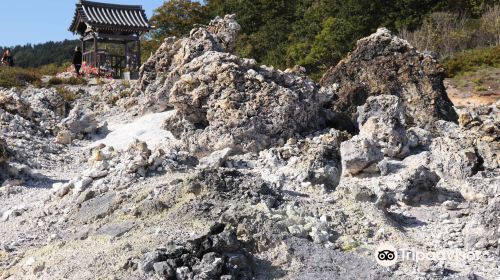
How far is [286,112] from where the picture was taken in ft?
34.6

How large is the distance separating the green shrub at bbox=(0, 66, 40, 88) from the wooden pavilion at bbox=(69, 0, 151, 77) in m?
3.42

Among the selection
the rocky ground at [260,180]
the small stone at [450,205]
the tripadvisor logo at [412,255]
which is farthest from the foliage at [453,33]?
the tripadvisor logo at [412,255]

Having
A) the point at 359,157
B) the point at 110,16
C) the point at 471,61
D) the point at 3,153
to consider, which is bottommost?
the point at 3,153

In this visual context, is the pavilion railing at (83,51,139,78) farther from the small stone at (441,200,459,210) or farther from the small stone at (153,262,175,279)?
the small stone at (153,262,175,279)

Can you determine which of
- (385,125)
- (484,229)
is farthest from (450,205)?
(385,125)

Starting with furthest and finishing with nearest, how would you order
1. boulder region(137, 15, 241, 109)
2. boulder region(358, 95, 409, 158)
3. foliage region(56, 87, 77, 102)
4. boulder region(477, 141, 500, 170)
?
foliage region(56, 87, 77, 102), boulder region(137, 15, 241, 109), boulder region(358, 95, 409, 158), boulder region(477, 141, 500, 170)

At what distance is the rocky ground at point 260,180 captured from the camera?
5.55 metres

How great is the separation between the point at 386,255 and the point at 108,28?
23.3 meters

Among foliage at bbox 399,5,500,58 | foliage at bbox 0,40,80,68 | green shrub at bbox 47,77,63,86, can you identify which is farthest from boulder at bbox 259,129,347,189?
foliage at bbox 0,40,80,68

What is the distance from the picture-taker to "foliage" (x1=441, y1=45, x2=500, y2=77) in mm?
27219

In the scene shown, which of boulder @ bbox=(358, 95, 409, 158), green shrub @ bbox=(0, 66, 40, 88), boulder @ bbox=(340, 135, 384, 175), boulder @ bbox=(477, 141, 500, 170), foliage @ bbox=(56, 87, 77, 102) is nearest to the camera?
boulder @ bbox=(477, 141, 500, 170)

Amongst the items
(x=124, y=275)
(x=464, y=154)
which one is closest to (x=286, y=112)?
(x=464, y=154)

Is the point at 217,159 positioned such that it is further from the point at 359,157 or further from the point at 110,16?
the point at 110,16

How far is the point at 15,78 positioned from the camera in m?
21.6
